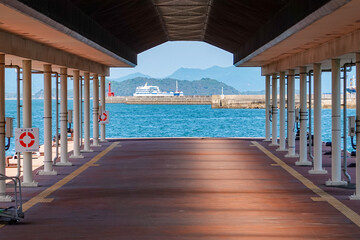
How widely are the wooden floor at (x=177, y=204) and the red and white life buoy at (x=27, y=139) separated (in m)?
1.08

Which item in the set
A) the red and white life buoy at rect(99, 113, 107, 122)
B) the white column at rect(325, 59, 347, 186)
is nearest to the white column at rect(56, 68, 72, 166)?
the white column at rect(325, 59, 347, 186)

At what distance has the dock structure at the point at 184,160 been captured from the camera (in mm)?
12375

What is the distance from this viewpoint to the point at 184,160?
24844 millimetres

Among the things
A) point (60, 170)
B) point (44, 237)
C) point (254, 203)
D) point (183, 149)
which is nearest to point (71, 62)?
point (60, 170)

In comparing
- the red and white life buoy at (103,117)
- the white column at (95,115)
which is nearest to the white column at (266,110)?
the red and white life buoy at (103,117)

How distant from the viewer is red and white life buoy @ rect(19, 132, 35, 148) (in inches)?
666

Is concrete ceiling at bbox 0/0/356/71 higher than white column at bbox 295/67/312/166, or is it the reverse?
concrete ceiling at bbox 0/0/356/71

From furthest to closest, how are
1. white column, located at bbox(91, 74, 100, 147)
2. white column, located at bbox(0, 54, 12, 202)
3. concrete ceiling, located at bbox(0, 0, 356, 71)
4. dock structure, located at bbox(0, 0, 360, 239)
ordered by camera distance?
white column, located at bbox(91, 74, 100, 147)
white column, located at bbox(0, 54, 12, 202)
concrete ceiling, located at bbox(0, 0, 356, 71)
dock structure, located at bbox(0, 0, 360, 239)

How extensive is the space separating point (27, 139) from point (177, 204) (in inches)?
165

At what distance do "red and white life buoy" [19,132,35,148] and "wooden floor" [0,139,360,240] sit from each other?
108 centimetres

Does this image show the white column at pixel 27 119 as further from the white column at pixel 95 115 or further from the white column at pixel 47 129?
the white column at pixel 95 115

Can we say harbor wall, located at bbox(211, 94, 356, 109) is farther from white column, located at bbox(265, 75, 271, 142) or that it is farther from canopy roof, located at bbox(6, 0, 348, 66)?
canopy roof, located at bbox(6, 0, 348, 66)

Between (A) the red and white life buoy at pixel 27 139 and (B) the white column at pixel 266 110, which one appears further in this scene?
(B) the white column at pixel 266 110

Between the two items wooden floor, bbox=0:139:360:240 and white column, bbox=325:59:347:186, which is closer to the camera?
wooden floor, bbox=0:139:360:240
